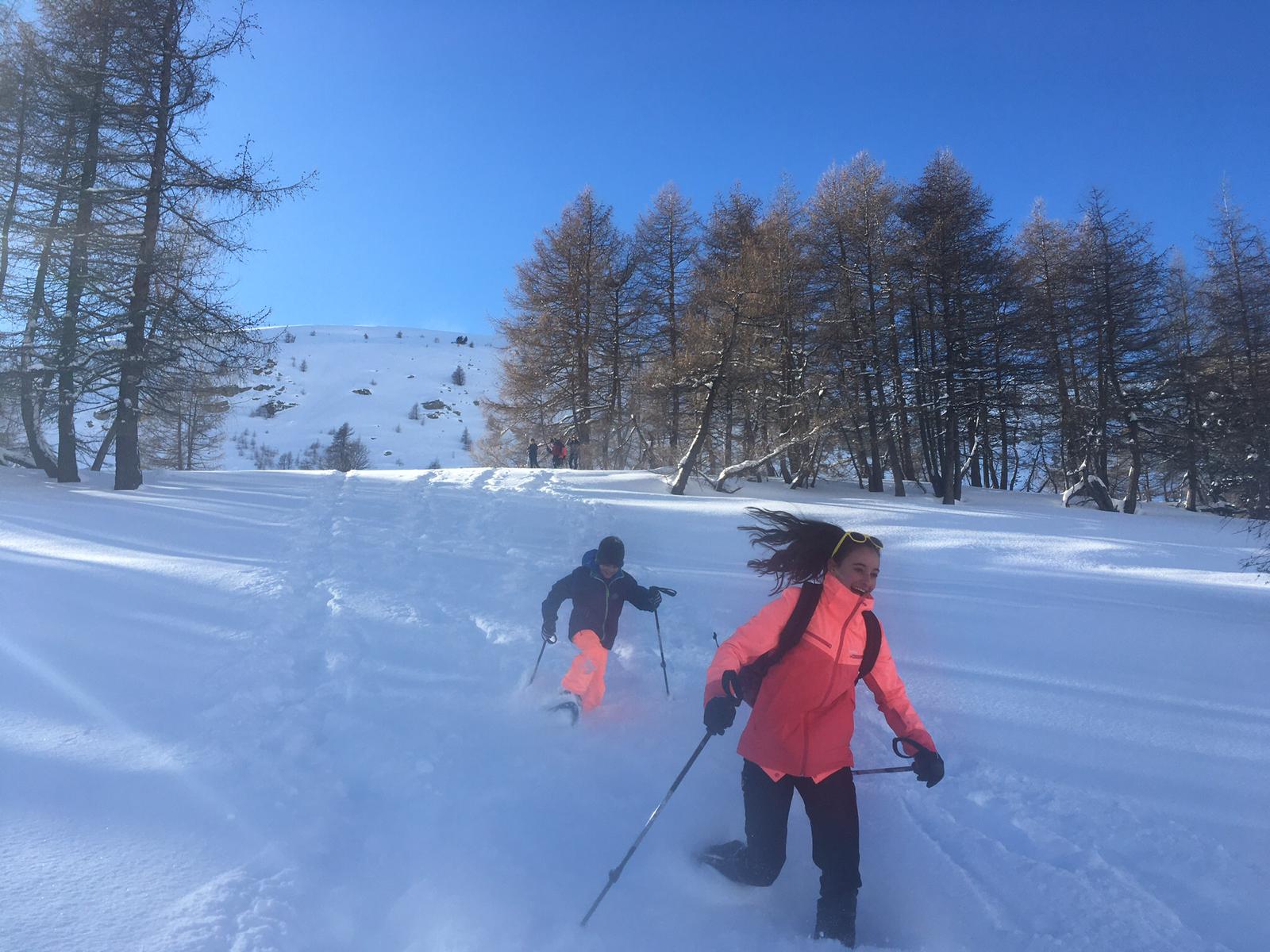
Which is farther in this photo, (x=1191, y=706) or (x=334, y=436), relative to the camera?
(x=334, y=436)

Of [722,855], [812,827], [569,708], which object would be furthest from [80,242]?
[812,827]

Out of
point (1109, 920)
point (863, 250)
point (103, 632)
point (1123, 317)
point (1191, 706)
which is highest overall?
point (863, 250)

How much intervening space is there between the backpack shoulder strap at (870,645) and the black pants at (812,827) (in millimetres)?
427

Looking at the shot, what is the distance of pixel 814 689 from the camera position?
2.76 metres

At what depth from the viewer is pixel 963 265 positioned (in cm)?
1922

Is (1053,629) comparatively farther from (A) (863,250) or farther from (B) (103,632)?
(A) (863,250)

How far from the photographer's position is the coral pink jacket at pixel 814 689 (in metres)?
2.75

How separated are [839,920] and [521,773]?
177 cm

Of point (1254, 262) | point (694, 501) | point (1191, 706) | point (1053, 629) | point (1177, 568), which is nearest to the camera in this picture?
point (1191, 706)

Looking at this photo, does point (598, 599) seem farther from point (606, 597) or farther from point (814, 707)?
point (814, 707)

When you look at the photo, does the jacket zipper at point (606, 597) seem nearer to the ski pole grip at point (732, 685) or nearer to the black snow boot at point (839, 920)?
the ski pole grip at point (732, 685)

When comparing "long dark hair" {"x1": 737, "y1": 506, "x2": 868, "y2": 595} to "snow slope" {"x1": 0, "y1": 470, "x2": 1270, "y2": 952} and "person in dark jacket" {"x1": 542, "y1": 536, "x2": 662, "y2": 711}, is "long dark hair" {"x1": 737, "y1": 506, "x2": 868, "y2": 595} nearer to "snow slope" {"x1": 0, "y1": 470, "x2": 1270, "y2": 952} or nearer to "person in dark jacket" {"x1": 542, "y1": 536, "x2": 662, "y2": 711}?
"snow slope" {"x1": 0, "y1": 470, "x2": 1270, "y2": 952}

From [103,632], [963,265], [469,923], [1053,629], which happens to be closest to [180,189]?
[103,632]

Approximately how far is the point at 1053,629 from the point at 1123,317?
63.6ft
